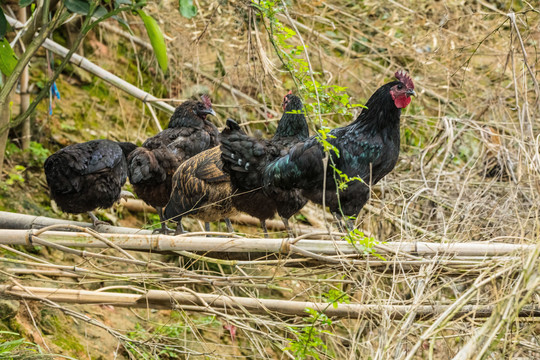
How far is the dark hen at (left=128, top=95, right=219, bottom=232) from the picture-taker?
4.54 metres

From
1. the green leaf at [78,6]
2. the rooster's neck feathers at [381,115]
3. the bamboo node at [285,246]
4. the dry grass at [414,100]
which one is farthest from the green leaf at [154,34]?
the bamboo node at [285,246]

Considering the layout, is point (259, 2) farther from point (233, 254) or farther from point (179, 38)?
point (179, 38)

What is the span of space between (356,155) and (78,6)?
6.61ft

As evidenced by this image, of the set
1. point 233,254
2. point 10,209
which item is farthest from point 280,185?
point 10,209

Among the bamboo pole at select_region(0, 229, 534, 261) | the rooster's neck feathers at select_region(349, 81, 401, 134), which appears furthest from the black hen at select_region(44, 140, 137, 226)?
the rooster's neck feathers at select_region(349, 81, 401, 134)

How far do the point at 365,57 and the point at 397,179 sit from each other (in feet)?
6.03

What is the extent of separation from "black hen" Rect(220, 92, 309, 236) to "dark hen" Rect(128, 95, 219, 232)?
0.67 metres

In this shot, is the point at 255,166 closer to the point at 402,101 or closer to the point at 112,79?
the point at 402,101

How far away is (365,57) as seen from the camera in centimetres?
675

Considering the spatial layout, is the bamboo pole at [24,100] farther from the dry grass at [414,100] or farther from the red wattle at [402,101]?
the red wattle at [402,101]

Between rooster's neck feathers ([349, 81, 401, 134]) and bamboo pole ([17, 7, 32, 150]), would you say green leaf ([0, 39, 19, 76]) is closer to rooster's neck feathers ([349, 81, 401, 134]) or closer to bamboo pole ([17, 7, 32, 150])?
bamboo pole ([17, 7, 32, 150])

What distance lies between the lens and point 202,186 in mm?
4324

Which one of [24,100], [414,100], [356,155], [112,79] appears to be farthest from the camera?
[414,100]

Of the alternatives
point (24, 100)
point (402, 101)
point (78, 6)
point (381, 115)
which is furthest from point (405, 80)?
point (24, 100)
